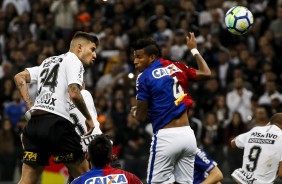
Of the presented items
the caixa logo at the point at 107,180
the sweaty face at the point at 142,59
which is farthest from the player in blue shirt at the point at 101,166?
the sweaty face at the point at 142,59

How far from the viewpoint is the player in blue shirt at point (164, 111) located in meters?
10.5

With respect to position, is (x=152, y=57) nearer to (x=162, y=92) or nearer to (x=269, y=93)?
(x=162, y=92)

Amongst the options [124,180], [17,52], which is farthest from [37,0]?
[124,180]

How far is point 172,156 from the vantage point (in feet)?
34.6

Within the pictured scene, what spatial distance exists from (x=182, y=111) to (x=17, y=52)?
11123 mm

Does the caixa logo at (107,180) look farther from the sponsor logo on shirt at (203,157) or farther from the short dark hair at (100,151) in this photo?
the sponsor logo on shirt at (203,157)

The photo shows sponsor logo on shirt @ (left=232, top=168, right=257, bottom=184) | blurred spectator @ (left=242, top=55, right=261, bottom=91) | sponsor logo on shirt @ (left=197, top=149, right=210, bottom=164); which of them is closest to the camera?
sponsor logo on shirt @ (left=197, top=149, right=210, bottom=164)

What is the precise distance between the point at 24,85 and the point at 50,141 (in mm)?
765

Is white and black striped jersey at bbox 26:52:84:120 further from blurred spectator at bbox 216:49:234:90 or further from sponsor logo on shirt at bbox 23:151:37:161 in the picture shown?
blurred spectator at bbox 216:49:234:90

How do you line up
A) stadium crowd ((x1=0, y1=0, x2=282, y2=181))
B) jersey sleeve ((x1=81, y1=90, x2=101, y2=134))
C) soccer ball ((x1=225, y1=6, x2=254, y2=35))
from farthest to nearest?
stadium crowd ((x1=0, y1=0, x2=282, y2=181))
soccer ball ((x1=225, y1=6, x2=254, y2=35))
jersey sleeve ((x1=81, y1=90, x2=101, y2=134))

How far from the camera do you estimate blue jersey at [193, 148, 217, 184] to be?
12.4 m

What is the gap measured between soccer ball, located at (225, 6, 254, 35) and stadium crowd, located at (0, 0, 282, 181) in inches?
157

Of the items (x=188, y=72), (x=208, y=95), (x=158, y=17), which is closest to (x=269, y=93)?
(x=208, y=95)

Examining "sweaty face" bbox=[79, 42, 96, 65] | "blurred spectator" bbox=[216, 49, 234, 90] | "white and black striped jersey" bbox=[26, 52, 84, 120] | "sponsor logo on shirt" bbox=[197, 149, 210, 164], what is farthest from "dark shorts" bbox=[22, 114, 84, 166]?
"blurred spectator" bbox=[216, 49, 234, 90]
